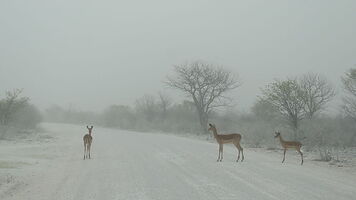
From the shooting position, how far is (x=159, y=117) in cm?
7888

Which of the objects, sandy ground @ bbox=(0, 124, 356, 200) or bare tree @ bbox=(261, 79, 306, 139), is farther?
bare tree @ bbox=(261, 79, 306, 139)

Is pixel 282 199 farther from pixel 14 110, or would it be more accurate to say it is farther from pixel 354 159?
pixel 14 110

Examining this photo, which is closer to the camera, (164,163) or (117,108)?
(164,163)

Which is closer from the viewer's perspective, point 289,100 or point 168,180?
point 168,180

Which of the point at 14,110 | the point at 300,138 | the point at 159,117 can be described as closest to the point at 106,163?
the point at 300,138

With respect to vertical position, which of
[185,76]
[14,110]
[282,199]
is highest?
[185,76]

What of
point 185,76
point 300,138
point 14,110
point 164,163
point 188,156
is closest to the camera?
point 164,163

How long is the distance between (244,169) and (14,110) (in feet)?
109

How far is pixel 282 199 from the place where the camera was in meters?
9.02

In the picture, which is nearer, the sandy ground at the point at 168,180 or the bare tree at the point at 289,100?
the sandy ground at the point at 168,180

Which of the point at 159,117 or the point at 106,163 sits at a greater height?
the point at 159,117

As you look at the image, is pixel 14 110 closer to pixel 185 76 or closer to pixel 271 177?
pixel 185 76

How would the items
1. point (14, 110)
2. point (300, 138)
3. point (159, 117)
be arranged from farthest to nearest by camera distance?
point (159, 117)
point (14, 110)
point (300, 138)

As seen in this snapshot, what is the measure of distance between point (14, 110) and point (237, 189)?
118 ft
